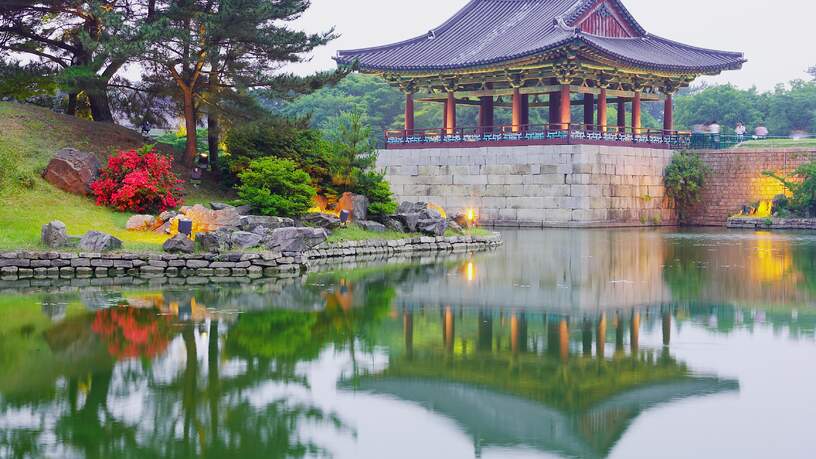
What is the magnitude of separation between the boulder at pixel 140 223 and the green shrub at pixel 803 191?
25520 millimetres

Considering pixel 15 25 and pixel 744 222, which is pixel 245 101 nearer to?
pixel 15 25

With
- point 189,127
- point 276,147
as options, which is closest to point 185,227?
point 276,147

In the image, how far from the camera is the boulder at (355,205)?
2736cm

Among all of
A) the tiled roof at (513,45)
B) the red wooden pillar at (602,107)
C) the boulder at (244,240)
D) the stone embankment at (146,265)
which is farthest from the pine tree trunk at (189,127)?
the red wooden pillar at (602,107)

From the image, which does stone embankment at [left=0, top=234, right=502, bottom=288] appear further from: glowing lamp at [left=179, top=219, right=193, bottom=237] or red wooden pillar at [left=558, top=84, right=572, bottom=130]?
red wooden pillar at [left=558, top=84, right=572, bottom=130]

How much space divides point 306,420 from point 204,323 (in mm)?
5329

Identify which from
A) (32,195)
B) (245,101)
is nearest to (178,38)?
(245,101)

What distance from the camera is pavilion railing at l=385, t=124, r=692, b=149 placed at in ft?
131

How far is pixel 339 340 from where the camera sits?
1323 cm

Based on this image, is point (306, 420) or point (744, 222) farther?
point (744, 222)

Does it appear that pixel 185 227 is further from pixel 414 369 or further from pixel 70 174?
pixel 414 369

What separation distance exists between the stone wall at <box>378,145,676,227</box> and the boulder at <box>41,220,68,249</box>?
73.0ft

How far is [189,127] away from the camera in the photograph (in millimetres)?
30281

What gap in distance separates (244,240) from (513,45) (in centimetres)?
2316
